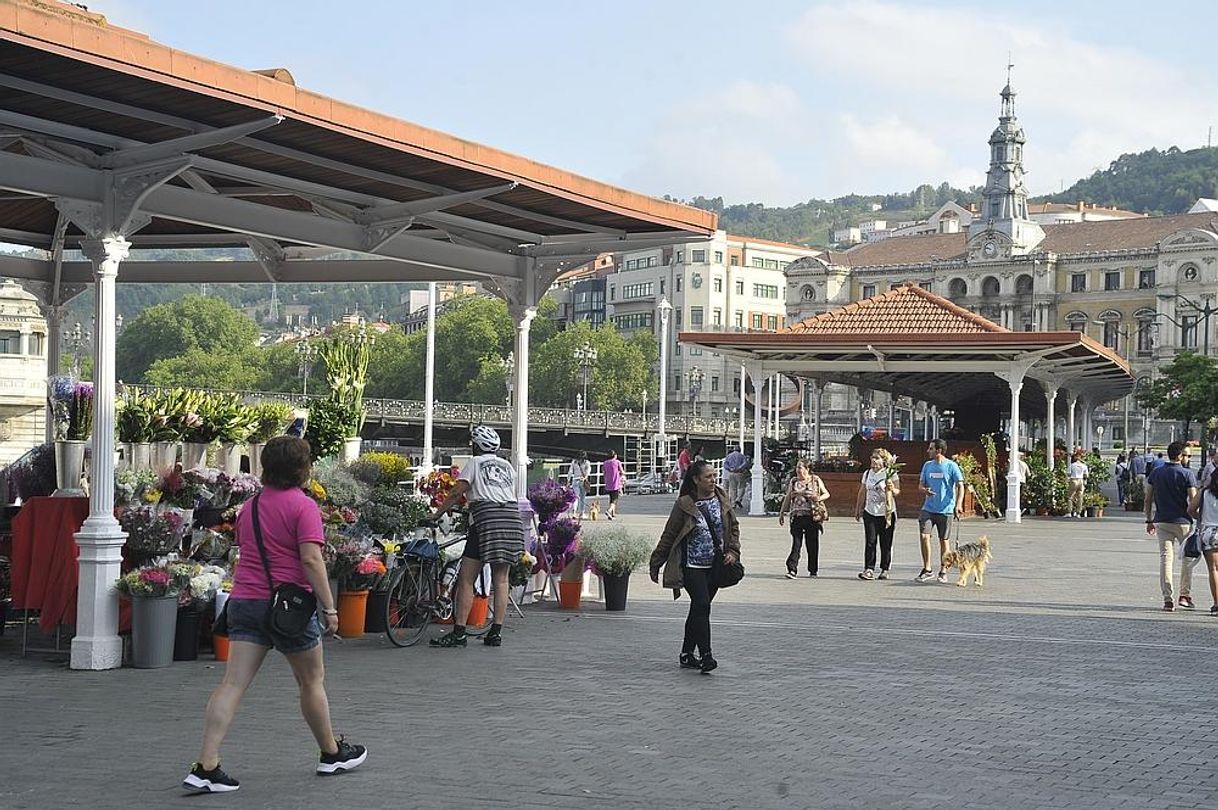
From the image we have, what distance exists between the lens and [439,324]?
5359 inches

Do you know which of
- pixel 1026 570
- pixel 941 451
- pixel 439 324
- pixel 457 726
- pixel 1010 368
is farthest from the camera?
pixel 439 324

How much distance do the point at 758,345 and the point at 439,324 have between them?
10487 centimetres

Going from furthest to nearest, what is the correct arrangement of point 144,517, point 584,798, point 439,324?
point 439,324, point 144,517, point 584,798

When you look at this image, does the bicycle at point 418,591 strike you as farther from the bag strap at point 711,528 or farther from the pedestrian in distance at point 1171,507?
the pedestrian in distance at point 1171,507

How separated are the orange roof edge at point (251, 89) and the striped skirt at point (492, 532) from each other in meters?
2.52

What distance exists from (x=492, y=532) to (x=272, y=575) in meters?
4.87

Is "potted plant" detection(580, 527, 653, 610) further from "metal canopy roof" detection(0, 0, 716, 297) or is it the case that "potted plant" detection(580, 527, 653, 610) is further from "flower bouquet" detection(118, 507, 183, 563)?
"flower bouquet" detection(118, 507, 183, 563)

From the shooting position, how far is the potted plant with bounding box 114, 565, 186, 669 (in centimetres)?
1066

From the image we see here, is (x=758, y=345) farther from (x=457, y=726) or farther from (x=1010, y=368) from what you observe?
(x=457, y=726)

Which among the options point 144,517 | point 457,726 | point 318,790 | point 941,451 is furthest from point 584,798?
point 941,451

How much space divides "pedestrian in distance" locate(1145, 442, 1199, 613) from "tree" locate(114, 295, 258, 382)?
→ 145 m

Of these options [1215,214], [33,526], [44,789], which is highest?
[1215,214]

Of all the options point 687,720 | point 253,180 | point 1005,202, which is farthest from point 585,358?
point 687,720

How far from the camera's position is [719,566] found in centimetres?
1085
